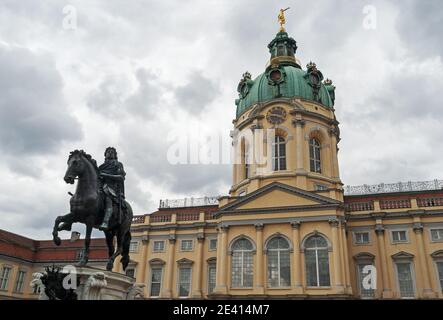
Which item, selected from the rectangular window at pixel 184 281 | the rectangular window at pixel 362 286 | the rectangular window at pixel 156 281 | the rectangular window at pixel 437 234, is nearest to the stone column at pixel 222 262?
the rectangular window at pixel 184 281

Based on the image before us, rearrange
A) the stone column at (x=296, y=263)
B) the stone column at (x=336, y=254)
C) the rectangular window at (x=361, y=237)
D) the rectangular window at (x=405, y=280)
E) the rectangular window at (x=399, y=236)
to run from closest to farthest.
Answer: the stone column at (x=336, y=254) < the stone column at (x=296, y=263) < the rectangular window at (x=405, y=280) < the rectangular window at (x=399, y=236) < the rectangular window at (x=361, y=237)

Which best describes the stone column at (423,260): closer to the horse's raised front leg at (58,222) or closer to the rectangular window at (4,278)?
the horse's raised front leg at (58,222)

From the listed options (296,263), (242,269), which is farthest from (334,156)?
(242,269)

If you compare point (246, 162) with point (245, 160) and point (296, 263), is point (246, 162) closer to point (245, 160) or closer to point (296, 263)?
point (245, 160)

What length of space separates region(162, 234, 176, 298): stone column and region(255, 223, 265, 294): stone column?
1104 centimetres

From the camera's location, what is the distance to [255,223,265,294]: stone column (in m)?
33.2

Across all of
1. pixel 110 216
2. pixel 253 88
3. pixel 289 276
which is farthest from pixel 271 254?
pixel 110 216

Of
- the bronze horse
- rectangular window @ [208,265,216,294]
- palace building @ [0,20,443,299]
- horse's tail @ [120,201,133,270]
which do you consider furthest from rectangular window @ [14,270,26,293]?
the bronze horse

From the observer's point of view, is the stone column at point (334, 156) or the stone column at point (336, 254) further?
the stone column at point (334, 156)

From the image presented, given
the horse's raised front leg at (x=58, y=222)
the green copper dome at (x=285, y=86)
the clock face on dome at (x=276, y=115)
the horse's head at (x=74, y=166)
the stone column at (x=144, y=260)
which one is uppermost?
the green copper dome at (x=285, y=86)

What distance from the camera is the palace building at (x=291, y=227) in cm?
3362

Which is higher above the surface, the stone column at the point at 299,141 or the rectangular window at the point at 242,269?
the stone column at the point at 299,141

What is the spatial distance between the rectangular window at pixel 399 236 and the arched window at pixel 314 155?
33.1 feet

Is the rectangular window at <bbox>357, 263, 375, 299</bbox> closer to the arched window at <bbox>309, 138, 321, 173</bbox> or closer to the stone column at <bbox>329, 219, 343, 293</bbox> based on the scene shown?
the stone column at <bbox>329, 219, 343, 293</bbox>
